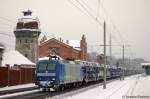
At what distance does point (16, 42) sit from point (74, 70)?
5910cm

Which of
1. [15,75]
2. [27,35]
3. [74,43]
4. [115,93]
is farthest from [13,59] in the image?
[74,43]

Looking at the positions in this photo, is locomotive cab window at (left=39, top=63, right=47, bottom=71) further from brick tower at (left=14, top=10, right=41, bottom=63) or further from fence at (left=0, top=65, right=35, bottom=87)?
brick tower at (left=14, top=10, right=41, bottom=63)

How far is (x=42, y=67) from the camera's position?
35.6 meters

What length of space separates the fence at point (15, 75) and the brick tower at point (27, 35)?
3817cm

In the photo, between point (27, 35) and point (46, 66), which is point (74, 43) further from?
point (46, 66)

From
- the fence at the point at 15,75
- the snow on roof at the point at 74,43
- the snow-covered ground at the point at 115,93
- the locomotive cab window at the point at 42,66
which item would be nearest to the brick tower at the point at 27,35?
the snow on roof at the point at 74,43

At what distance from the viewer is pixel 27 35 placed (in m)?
98.9

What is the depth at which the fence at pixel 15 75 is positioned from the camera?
4572 cm

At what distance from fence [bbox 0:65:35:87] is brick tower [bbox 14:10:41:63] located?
38172 mm

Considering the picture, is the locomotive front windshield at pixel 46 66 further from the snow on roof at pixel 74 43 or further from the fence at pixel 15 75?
the snow on roof at pixel 74 43

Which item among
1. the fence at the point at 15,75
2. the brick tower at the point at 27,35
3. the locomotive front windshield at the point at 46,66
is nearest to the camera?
the locomotive front windshield at the point at 46,66

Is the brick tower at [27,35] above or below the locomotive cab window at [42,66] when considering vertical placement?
above

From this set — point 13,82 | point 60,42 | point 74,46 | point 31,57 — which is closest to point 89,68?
point 13,82

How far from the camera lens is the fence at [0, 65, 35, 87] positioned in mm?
45719
